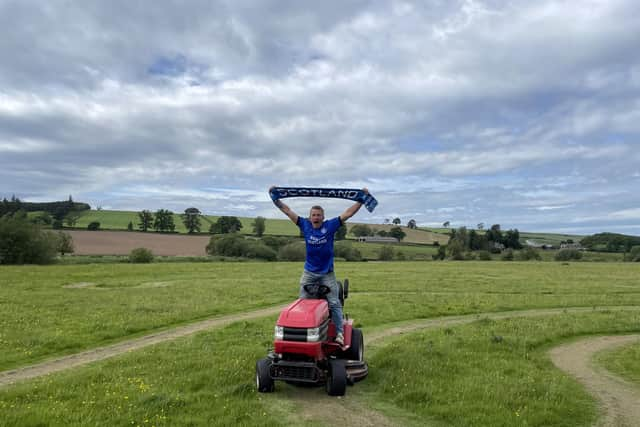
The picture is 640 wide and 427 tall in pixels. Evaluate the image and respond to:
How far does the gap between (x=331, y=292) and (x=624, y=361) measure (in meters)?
7.75

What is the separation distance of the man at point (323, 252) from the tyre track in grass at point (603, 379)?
4.65 metres

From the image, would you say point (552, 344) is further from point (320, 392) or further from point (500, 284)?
point (500, 284)

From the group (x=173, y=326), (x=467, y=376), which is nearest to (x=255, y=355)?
(x=467, y=376)

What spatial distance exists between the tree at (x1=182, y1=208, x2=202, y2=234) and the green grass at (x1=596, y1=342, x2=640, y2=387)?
99697 mm

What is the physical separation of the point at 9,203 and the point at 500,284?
106 metres

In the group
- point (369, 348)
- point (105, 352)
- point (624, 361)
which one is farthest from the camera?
point (369, 348)

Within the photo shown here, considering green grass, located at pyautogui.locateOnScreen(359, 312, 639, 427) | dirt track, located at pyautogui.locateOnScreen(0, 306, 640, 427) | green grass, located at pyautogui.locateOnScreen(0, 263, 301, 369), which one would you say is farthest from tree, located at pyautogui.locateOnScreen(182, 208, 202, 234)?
green grass, located at pyautogui.locateOnScreen(359, 312, 639, 427)

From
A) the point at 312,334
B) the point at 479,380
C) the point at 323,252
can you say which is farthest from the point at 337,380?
the point at 479,380

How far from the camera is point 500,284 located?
114 feet

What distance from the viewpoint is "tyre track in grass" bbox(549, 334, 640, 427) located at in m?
7.74

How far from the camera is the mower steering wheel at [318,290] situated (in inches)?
366

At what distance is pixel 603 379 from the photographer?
10016 millimetres

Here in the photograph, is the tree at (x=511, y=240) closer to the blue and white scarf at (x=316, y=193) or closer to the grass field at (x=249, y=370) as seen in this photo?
the grass field at (x=249, y=370)

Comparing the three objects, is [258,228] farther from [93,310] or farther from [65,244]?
[93,310]
